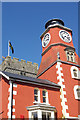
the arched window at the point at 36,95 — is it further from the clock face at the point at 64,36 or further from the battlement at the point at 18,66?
the battlement at the point at 18,66

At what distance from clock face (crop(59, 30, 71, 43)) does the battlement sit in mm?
21072

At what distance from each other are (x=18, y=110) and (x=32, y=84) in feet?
12.2

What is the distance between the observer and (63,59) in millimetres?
23016

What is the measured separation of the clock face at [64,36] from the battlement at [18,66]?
830 inches

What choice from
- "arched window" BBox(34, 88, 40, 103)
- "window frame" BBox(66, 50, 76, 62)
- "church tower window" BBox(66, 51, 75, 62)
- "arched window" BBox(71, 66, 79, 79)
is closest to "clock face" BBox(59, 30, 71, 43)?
"window frame" BBox(66, 50, 76, 62)

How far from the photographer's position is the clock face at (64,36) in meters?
26.7

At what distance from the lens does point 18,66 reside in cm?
4450

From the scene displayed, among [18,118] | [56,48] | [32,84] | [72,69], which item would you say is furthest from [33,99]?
[56,48]

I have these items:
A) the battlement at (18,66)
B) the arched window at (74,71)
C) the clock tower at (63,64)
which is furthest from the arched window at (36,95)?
the battlement at (18,66)

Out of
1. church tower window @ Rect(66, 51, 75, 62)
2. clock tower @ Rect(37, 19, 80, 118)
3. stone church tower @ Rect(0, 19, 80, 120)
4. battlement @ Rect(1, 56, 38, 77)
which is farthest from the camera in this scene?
battlement @ Rect(1, 56, 38, 77)

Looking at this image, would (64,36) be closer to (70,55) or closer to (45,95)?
(70,55)

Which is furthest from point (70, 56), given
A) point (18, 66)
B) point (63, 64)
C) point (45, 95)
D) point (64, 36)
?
point (18, 66)

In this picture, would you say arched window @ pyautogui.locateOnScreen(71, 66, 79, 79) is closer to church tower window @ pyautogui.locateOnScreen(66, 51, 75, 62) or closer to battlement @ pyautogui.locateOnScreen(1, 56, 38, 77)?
church tower window @ pyautogui.locateOnScreen(66, 51, 75, 62)

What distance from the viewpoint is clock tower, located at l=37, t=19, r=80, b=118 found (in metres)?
19.4
